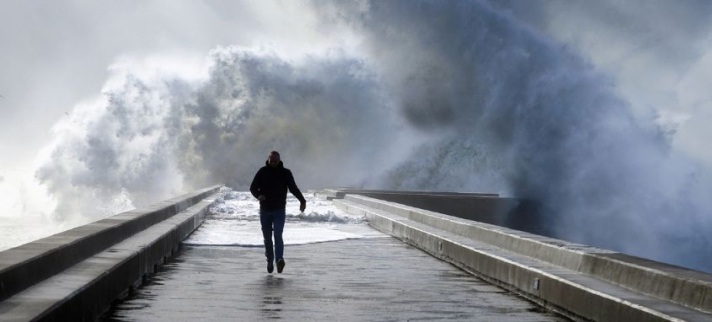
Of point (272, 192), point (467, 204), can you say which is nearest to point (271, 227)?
point (272, 192)

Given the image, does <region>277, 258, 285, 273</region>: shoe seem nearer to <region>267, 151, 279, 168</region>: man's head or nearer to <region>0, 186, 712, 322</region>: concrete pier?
<region>0, 186, 712, 322</region>: concrete pier

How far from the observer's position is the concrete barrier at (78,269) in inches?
352

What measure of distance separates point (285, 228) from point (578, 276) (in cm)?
1529

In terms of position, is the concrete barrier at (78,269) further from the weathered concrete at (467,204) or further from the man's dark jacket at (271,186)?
the weathered concrete at (467,204)

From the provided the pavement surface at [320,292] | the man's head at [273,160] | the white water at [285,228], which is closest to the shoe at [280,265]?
the pavement surface at [320,292]

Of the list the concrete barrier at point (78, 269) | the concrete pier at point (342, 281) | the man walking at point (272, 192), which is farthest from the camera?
the man walking at point (272, 192)

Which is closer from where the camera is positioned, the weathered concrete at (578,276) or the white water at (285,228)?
the weathered concrete at (578,276)

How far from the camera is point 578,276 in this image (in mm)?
12258

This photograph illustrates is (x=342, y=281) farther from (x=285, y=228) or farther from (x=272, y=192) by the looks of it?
(x=285, y=228)

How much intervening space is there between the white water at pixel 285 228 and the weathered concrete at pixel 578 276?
399 cm

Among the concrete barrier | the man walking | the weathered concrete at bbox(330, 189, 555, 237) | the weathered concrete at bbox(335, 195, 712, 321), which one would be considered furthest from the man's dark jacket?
the weathered concrete at bbox(330, 189, 555, 237)

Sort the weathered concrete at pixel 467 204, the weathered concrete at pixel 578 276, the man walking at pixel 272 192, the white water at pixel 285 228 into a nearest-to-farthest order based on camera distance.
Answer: the weathered concrete at pixel 578 276 < the man walking at pixel 272 192 < the white water at pixel 285 228 < the weathered concrete at pixel 467 204

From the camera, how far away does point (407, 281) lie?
1480cm

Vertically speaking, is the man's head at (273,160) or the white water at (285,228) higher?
the man's head at (273,160)
